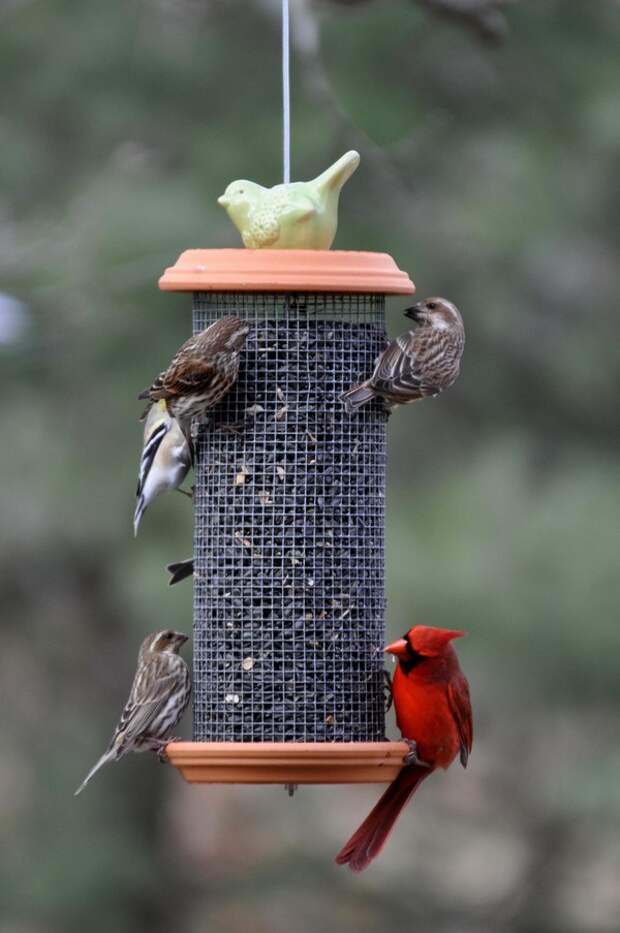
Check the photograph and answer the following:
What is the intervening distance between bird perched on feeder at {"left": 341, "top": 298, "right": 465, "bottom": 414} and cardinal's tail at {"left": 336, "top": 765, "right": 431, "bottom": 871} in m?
1.35

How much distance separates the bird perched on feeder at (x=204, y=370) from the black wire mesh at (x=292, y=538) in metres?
0.19

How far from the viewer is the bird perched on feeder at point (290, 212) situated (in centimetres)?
790

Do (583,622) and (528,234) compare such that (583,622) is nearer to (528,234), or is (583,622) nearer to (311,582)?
(528,234)

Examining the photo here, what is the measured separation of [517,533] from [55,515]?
4.46 meters

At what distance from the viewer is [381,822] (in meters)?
8.16

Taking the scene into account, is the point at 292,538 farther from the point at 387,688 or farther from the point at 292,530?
the point at 387,688

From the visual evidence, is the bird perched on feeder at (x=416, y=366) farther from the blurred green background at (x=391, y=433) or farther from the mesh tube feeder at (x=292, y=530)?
the blurred green background at (x=391, y=433)

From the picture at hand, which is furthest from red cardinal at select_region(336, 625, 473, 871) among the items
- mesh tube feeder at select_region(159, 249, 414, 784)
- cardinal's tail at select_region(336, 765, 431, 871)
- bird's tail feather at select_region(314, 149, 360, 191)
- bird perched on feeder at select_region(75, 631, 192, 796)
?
bird's tail feather at select_region(314, 149, 360, 191)

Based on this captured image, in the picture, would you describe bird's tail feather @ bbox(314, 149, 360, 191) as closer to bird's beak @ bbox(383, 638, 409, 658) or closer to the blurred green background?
bird's beak @ bbox(383, 638, 409, 658)

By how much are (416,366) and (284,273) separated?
2.40ft

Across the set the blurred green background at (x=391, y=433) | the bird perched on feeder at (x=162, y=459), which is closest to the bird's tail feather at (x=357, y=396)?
the bird perched on feeder at (x=162, y=459)

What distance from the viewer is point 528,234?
1501 cm

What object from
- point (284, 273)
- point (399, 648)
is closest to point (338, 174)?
point (284, 273)

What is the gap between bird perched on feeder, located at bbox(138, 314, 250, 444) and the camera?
783 centimetres
